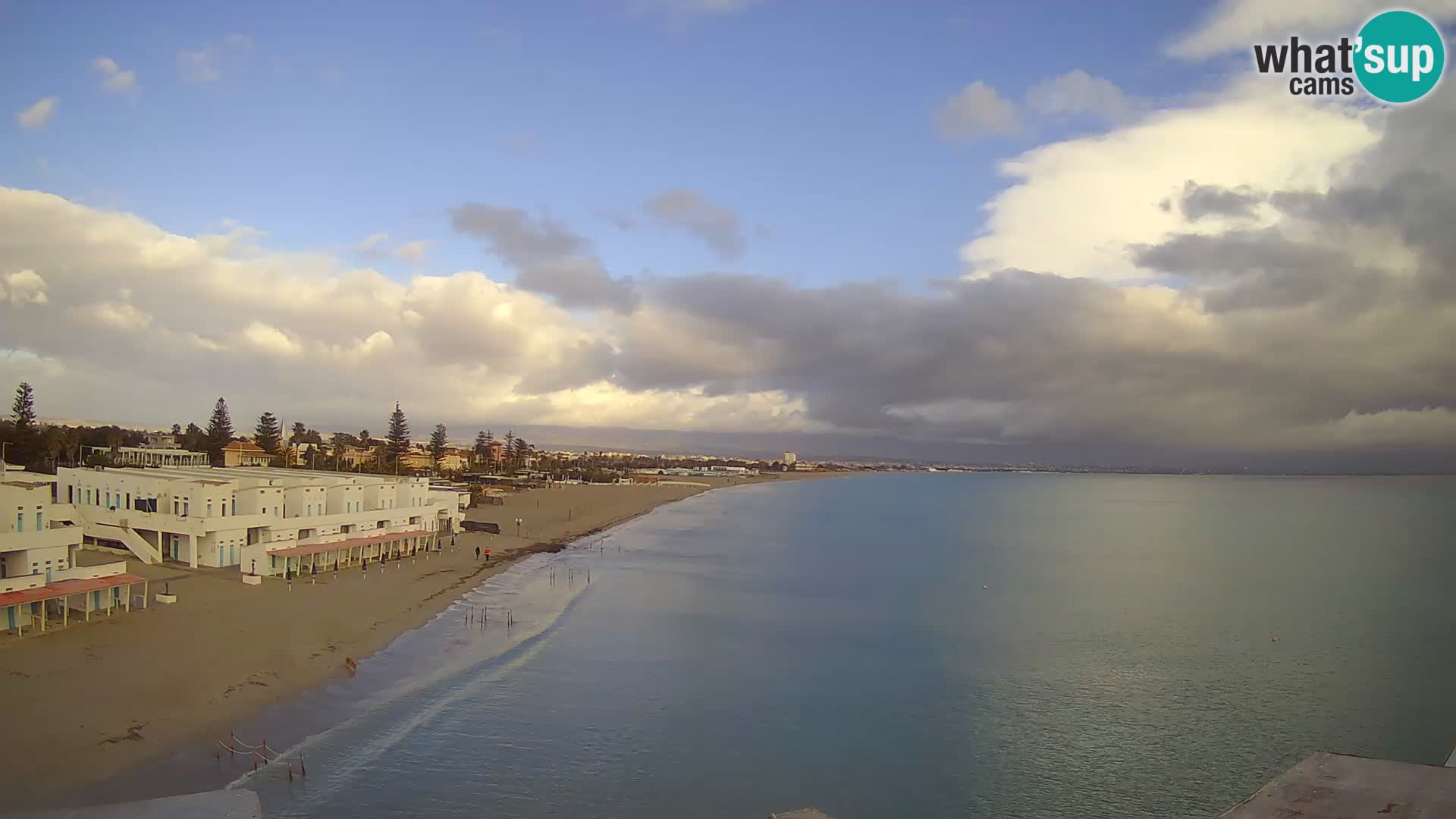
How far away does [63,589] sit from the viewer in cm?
2344

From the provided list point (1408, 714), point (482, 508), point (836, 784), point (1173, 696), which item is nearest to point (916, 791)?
point (836, 784)

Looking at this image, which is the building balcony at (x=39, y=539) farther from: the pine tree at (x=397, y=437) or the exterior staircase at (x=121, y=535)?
the pine tree at (x=397, y=437)

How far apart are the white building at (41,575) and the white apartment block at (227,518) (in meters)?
6.95

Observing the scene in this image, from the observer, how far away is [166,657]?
22000mm

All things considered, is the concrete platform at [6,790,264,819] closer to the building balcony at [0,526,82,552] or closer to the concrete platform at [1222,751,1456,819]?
the building balcony at [0,526,82,552]

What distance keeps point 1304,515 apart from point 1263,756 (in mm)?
109380

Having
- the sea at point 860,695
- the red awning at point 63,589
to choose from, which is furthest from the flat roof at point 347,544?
the red awning at point 63,589

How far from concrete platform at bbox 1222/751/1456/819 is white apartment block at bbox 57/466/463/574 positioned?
34.6 m

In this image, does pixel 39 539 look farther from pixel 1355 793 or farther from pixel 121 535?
pixel 1355 793

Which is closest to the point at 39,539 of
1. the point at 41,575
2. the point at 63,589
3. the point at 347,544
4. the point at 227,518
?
the point at 41,575

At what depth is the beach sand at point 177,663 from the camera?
1655 centimetres

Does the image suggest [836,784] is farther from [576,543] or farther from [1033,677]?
[576,543]

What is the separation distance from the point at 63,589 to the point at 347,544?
1582cm

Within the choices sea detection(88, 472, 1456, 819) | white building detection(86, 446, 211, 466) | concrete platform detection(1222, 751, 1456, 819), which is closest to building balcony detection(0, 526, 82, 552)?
sea detection(88, 472, 1456, 819)
